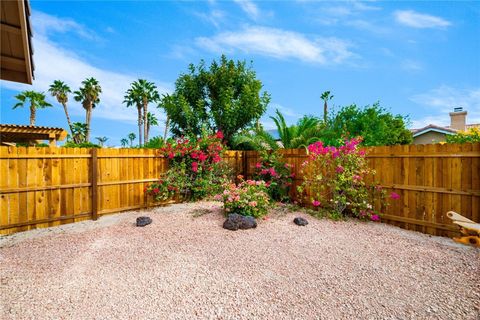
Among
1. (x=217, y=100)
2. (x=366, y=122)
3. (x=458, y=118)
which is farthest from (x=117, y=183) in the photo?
(x=458, y=118)

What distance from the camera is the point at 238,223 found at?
4.58m

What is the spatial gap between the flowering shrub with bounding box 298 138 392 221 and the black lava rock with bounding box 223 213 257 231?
6.02ft

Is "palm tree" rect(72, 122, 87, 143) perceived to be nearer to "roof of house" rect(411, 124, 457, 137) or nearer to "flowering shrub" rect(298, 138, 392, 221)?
"flowering shrub" rect(298, 138, 392, 221)

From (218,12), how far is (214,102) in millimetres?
6376

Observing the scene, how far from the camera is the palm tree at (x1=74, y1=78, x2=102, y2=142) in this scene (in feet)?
80.6

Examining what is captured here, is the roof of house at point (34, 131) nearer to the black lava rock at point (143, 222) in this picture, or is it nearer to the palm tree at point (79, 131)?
the black lava rock at point (143, 222)

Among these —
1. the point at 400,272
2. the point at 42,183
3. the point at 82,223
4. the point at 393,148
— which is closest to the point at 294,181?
the point at 393,148

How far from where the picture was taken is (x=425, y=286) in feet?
9.04

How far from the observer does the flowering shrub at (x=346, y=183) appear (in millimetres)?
5566

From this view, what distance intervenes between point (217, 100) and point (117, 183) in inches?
299

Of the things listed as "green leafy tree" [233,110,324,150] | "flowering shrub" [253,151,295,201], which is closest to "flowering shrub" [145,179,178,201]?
"flowering shrub" [253,151,295,201]

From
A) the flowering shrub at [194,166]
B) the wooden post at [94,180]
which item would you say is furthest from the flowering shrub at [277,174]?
the wooden post at [94,180]

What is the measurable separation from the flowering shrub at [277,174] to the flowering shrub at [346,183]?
113 centimetres

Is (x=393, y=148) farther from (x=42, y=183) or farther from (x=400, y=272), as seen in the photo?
(x=42, y=183)
